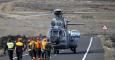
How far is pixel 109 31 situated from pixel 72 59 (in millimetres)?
51364

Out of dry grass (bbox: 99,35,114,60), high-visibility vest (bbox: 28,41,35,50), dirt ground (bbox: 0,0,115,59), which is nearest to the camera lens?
high-visibility vest (bbox: 28,41,35,50)

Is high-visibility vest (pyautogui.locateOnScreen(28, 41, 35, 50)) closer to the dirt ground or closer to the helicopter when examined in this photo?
the helicopter

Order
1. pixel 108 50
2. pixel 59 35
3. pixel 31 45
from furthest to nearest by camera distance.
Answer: pixel 108 50, pixel 59 35, pixel 31 45

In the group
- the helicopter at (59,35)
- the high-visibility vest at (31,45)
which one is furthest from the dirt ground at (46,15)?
the high-visibility vest at (31,45)

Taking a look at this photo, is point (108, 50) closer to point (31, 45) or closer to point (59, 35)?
point (59, 35)

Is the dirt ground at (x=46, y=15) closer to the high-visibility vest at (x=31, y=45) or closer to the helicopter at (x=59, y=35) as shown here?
the helicopter at (x=59, y=35)

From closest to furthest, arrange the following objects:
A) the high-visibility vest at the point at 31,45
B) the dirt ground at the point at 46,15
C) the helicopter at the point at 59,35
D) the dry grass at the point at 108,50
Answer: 1. the high-visibility vest at the point at 31,45
2. the dry grass at the point at 108,50
3. the helicopter at the point at 59,35
4. the dirt ground at the point at 46,15

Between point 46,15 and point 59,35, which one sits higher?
point 59,35

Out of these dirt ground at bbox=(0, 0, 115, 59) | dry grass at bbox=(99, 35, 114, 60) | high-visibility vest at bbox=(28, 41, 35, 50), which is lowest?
dirt ground at bbox=(0, 0, 115, 59)

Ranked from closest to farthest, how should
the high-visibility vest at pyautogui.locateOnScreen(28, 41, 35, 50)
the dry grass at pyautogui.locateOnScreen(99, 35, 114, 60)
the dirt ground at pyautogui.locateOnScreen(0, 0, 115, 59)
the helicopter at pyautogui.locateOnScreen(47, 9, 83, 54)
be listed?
the high-visibility vest at pyautogui.locateOnScreen(28, 41, 35, 50) → the dry grass at pyautogui.locateOnScreen(99, 35, 114, 60) → the helicopter at pyautogui.locateOnScreen(47, 9, 83, 54) → the dirt ground at pyautogui.locateOnScreen(0, 0, 115, 59)

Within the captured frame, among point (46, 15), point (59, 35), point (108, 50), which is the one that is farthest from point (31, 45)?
point (46, 15)

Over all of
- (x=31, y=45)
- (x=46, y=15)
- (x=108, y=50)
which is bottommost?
(x=46, y=15)

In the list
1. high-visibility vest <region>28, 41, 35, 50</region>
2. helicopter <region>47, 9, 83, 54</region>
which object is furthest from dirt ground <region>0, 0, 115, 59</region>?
high-visibility vest <region>28, 41, 35, 50</region>

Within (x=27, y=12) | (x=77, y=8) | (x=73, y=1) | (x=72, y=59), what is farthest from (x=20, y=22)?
(x=72, y=59)
